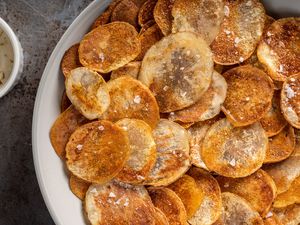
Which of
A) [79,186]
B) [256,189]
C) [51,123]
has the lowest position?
[256,189]

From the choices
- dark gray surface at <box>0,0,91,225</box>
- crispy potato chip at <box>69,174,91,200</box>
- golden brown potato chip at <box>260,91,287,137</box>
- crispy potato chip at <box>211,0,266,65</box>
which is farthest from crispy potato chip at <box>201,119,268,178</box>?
dark gray surface at <box>0,0,91,225</box>

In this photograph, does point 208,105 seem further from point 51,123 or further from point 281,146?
point 51,123

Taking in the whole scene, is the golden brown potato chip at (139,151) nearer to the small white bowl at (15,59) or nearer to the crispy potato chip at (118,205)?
the crispy potato chip at (118,205)

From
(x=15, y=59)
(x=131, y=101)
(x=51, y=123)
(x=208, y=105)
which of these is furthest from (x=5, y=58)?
(x=208, y=105)

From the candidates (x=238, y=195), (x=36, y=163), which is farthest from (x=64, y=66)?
(x=238, y=195)

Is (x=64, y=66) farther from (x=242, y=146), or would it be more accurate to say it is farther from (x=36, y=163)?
(x=242, y=146)

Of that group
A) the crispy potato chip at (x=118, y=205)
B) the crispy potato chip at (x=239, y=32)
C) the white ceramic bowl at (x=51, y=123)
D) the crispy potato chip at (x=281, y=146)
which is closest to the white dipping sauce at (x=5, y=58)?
the white ceramic bowl at (x=51, y=123)

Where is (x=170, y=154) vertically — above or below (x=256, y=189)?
above
